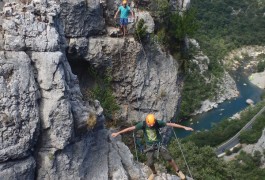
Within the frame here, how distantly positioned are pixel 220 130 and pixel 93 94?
147ft

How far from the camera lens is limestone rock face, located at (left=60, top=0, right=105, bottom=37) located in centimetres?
1441

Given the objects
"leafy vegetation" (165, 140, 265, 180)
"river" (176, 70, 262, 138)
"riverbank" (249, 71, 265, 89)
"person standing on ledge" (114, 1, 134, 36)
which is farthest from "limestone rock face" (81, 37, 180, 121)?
"riverbank" (249, 71, 265, 89)

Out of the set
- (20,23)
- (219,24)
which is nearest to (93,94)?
(20,23)

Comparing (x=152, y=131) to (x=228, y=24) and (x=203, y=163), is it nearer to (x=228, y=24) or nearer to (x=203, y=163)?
(x=203, y=163)

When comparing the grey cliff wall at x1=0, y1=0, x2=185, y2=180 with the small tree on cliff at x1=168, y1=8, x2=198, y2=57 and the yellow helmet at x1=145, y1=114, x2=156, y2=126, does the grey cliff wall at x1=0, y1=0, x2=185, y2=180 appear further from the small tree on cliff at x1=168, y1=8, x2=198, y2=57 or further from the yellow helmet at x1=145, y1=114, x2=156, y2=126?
the small tree on cliff at x1=168, y1=8, x2=198, y2=57

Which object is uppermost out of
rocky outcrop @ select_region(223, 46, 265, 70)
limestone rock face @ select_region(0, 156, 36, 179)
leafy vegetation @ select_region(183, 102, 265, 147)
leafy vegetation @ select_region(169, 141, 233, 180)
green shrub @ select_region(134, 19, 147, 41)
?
green shrub @ select_region(134, 19, 147, 41)

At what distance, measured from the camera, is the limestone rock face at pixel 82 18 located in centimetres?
1441

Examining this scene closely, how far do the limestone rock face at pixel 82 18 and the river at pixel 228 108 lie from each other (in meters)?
40.9

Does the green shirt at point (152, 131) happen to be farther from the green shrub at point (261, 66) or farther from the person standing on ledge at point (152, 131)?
the green shrub at point (261, 66)

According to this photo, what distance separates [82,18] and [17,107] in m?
7.01

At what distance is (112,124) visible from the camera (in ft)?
51.8

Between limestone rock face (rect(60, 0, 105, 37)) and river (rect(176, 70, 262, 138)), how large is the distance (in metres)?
40.9

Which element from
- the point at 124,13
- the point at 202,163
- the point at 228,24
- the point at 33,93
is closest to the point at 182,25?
the point at 124,13

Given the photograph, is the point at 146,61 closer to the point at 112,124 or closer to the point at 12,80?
the point at 112,124
